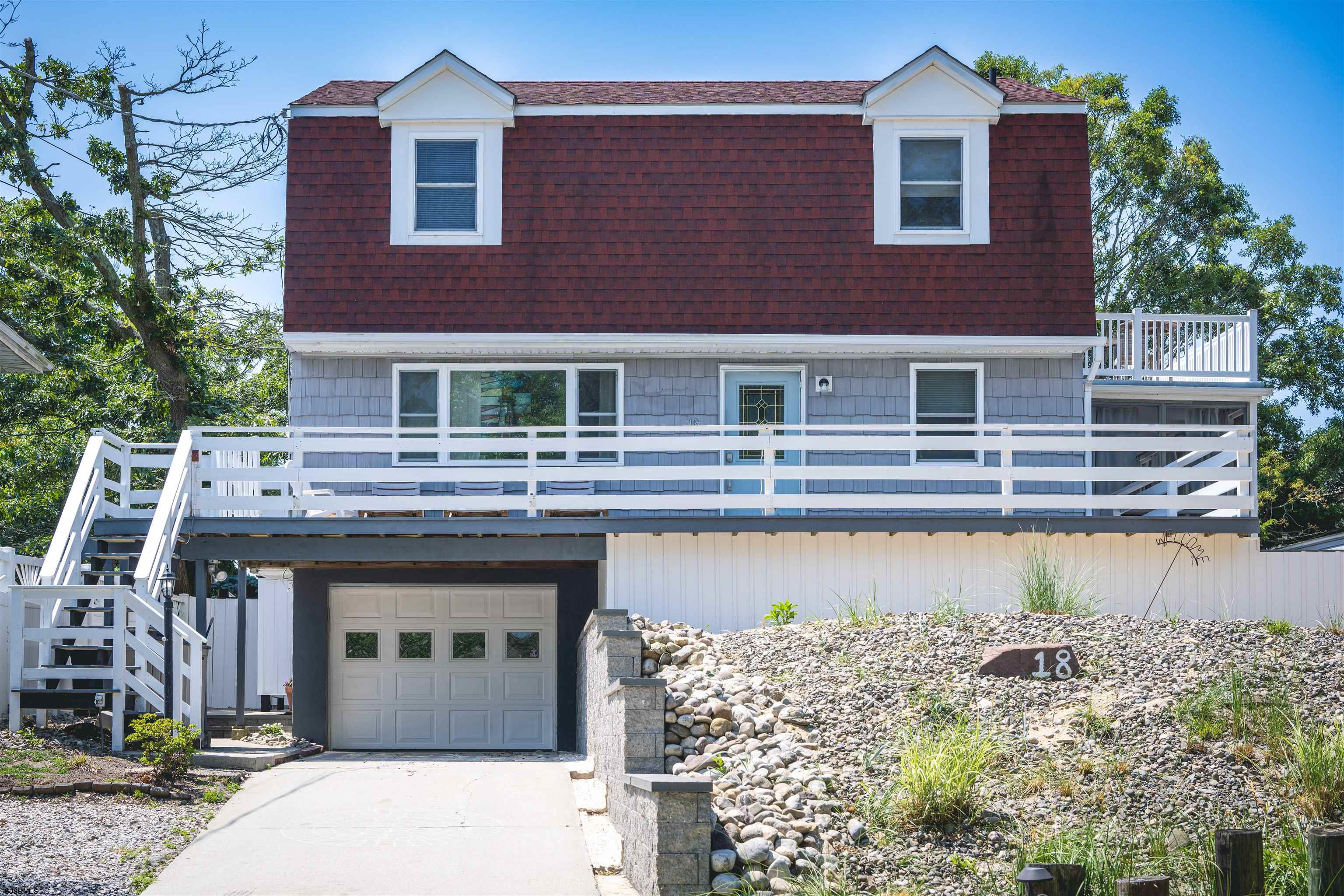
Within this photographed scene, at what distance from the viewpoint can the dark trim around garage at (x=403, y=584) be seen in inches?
650

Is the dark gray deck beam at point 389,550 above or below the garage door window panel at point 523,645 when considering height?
above

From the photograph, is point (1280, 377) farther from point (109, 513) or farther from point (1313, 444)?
point (109, 513)

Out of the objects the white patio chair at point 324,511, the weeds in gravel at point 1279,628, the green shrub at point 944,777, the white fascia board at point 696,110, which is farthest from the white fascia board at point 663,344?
the green shrub at point 944,777

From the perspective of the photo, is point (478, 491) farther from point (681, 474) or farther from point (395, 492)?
point (681, 474)

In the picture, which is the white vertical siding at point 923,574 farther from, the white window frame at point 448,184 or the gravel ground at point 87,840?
the gravel ground at point 87,840

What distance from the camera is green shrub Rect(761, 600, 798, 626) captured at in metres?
12.9

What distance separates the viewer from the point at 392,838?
28.9 ft

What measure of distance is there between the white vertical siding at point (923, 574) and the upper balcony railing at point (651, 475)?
43cm

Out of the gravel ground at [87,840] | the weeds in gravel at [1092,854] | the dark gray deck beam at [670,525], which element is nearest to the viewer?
the weeds in gravel at [1092,854]

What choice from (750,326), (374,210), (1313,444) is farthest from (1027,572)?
(1313,444)

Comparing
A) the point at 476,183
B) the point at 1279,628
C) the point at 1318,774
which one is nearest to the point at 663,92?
the point at 476,183

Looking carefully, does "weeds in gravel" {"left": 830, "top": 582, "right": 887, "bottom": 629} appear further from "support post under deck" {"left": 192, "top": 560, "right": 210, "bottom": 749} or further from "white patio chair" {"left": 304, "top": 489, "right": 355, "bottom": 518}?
"support post under deck" {"left": 192, "top": 560, "right": 210, "bottom": 749}

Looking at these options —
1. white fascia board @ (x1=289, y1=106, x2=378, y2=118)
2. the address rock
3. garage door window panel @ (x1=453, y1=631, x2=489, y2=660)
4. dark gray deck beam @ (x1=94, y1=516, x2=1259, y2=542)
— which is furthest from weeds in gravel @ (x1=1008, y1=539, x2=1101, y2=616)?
white fascia board @ (x1=289, y1=106, x2=378, y2=118)

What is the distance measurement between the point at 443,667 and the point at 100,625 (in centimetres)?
532
